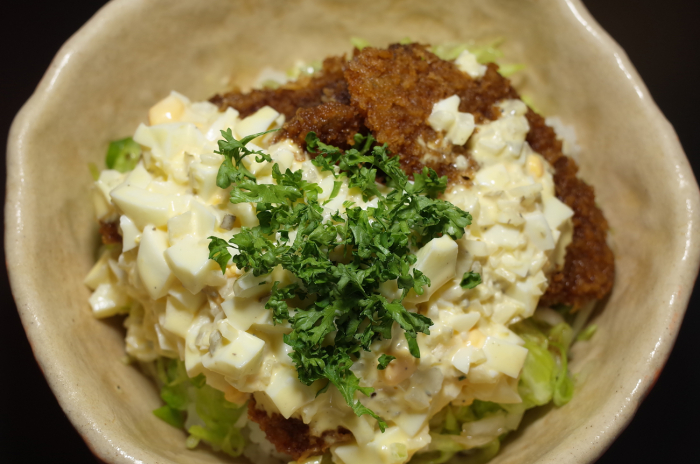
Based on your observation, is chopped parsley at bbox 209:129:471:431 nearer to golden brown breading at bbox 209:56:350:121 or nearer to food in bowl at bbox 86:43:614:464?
food in bowl at bbox 86:43:614:464

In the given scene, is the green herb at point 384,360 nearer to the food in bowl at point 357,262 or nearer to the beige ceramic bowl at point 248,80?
the food in bowl at point 357,262

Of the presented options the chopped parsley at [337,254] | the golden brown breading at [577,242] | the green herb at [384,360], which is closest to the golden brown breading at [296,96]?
the chopped parsley at [337,254]

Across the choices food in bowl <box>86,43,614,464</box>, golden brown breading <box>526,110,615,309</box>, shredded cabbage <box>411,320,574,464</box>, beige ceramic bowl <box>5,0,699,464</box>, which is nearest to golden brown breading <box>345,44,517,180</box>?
food in bowl <box>86,43,614,464</box>

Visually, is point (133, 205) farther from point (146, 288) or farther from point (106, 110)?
point (106, 110)

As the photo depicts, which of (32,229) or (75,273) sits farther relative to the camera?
(75,273)

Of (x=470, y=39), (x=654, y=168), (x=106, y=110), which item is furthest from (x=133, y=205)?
(x=654, y=168)
